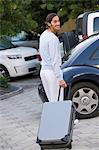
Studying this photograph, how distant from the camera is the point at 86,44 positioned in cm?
902

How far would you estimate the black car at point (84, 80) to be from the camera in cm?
865

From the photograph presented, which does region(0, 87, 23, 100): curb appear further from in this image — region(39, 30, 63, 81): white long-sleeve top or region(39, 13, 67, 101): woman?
region(39, 30, 63, 81): white long-sleeve top

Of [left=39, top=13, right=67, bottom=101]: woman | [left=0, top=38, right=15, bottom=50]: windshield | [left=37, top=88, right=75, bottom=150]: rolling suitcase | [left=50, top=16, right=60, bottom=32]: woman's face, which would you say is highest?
[left=50, top=16, right=60, bottom=32]: woman's face

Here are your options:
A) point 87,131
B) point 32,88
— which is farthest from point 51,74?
point 32,88

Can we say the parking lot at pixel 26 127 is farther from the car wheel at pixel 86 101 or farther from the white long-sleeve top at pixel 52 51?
the white long-sleeve top at pixel 52 51

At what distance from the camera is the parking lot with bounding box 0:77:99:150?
701cm

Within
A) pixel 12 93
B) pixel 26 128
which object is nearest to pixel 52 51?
pixel 26 128

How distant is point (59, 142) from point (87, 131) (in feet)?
6.99

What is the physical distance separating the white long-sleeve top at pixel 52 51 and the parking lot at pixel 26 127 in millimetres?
1013

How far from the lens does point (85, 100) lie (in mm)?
8641

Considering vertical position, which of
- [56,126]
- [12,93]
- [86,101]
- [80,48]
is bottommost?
[12,93]

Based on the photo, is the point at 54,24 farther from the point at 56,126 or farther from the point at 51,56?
the point at 56,126

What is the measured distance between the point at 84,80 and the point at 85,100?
375 millimetres

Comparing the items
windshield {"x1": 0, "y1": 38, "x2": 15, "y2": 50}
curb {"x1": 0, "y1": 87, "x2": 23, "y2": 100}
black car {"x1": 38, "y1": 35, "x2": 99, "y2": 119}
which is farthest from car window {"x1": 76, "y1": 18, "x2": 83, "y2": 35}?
black car {"x1": 38, "y1": 35, "x2": 99, "y2": 119}
